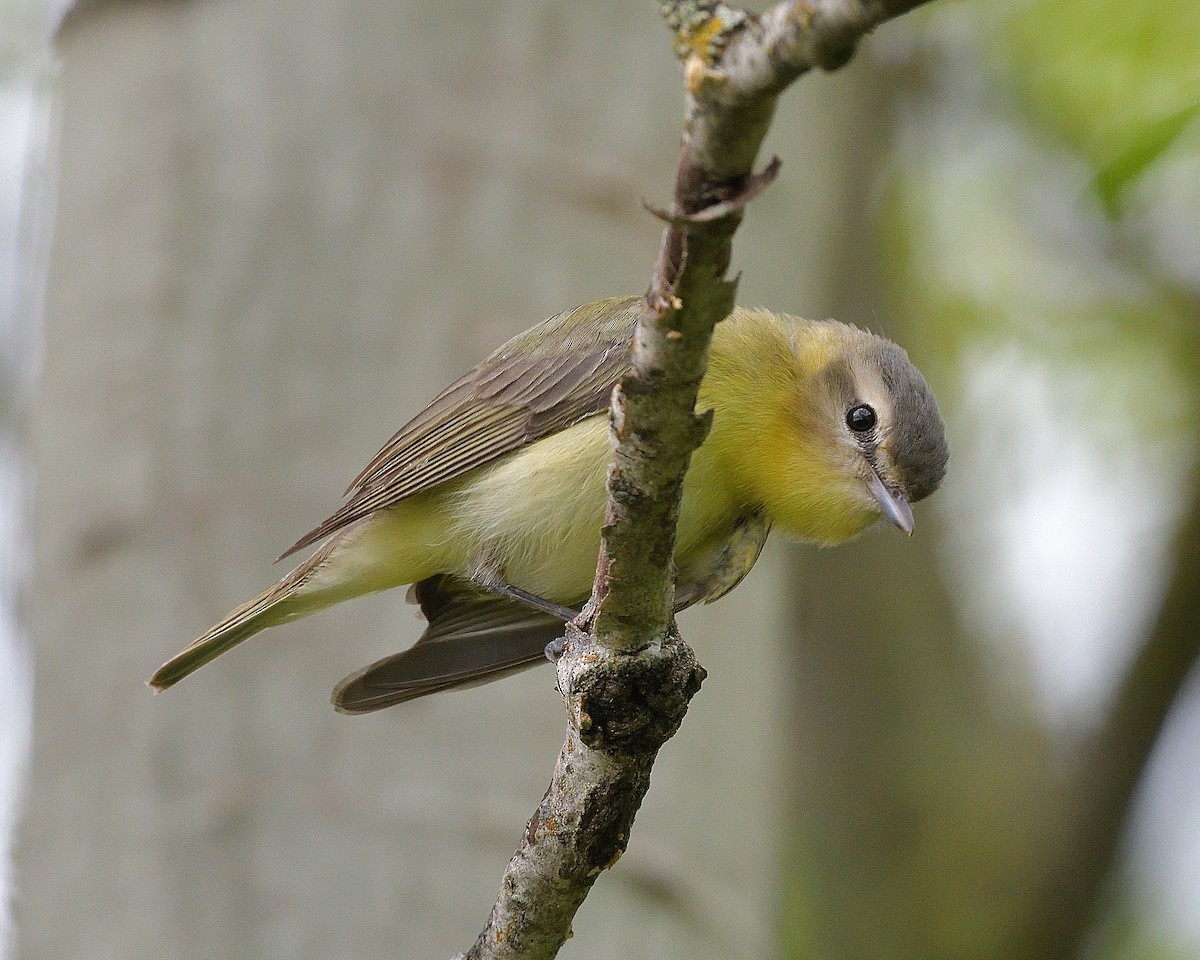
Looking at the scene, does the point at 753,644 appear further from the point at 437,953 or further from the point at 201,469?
the point at 201,469

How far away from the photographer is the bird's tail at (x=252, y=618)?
4.04m

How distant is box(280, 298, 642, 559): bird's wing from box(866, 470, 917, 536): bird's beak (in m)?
0.79

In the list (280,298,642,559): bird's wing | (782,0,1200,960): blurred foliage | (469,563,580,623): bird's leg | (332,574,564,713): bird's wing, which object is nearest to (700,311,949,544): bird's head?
(280,298,642,559): bird's wing

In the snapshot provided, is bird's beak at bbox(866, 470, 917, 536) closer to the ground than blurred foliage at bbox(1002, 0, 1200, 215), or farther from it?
closer to the ground

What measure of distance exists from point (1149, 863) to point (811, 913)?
181cm

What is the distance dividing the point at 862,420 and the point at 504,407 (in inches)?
40.9

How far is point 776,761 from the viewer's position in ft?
18.2

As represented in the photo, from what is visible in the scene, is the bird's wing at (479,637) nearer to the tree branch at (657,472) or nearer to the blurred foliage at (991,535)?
the tree branch at (657,472)

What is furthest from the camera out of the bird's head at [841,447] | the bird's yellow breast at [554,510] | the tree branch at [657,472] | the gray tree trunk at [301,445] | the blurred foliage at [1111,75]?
the gray tree trunk at [301,445]

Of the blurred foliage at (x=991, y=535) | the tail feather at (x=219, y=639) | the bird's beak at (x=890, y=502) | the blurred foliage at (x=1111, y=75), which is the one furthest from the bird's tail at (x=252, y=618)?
the blurred foliage at (x=991, y=535)

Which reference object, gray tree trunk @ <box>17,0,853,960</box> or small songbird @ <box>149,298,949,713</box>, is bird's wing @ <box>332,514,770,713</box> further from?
gray tree trunk @ <box>17,0,853,960</box>

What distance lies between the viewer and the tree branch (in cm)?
164

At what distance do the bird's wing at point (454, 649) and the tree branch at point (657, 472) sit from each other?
115 cm

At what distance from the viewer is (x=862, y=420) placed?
4004 mm
